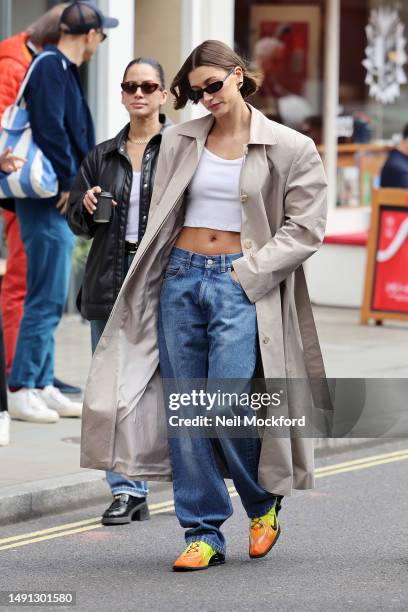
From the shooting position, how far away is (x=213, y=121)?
5.73 metres

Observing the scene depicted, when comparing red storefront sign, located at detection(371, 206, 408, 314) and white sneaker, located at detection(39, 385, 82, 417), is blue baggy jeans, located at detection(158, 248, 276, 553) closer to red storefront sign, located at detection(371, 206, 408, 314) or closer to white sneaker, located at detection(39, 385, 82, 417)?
white sneaker, located at detection(39, 385, 82, 417)

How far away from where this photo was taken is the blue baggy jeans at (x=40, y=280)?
27.4 feet

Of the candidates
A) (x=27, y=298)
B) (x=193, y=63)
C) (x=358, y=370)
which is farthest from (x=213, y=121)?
(x=358, y=370)

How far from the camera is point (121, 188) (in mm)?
6336

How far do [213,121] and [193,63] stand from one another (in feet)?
0.88

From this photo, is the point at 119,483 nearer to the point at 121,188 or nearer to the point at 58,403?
the point at 121,188

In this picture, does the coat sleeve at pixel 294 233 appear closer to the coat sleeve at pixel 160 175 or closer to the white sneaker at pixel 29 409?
the coat sleeve at pixel 160 175

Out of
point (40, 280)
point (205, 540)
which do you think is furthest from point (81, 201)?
point (40, 280)

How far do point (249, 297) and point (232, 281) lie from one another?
3.5 inches

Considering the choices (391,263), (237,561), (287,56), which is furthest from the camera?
(287,56)

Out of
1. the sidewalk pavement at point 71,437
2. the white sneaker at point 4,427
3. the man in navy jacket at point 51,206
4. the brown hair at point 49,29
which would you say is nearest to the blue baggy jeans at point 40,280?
the man in navy jacket at point 51,206

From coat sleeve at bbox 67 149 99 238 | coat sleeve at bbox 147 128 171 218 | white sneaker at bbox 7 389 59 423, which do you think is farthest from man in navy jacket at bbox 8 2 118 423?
coat sleeve at bbox 147 128 171 218

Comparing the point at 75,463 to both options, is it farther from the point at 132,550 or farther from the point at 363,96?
the point at 363,96

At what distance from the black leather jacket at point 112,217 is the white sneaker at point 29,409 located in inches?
81.5
